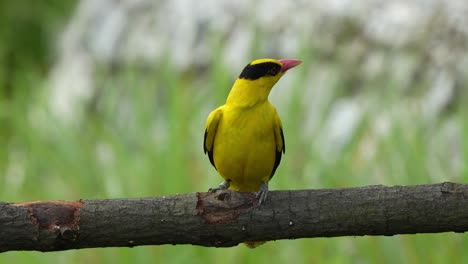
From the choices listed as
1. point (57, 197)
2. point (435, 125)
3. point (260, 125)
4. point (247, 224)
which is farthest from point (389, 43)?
point (247, 224)

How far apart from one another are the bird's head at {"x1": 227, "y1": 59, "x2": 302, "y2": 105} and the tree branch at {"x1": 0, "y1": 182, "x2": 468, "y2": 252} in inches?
27.2

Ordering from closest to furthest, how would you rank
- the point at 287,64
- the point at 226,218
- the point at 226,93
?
the point at 226,218, the point at 287,64, the point at 226,93

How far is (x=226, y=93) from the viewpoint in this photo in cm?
468

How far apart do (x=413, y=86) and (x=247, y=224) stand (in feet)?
10.8

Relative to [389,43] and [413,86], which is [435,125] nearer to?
[413,86]

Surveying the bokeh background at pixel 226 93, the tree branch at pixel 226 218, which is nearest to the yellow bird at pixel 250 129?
the tree branch at pixel 226 218

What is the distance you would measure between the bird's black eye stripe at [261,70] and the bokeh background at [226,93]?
1.15 metres

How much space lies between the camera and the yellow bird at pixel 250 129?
3062mm

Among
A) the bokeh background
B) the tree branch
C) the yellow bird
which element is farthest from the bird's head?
the bokeh background

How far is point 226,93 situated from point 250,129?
1625 millimetres

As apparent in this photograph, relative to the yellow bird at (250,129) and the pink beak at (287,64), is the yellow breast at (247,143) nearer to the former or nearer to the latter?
the yellow bird at (250,129)

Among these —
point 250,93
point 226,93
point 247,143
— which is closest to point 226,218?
point 247,143

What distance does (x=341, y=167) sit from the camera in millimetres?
4387

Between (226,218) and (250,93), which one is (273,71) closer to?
(250,93)
